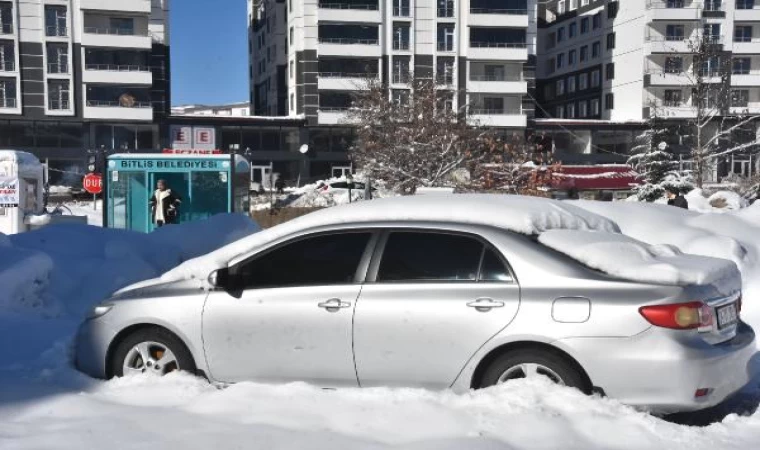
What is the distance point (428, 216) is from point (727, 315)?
6.35 feet

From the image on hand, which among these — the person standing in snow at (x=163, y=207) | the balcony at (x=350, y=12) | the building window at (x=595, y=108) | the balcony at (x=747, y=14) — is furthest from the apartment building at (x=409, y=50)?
the person standing in snow at (x=163, y=207)

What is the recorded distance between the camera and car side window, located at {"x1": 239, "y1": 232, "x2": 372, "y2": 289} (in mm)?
4730

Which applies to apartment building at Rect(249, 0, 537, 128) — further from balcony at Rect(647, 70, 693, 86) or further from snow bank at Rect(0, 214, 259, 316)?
snow bank at Rect(0, 214, 259, 316)

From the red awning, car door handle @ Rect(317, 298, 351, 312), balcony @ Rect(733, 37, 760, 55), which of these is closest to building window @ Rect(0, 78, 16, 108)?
the red awning

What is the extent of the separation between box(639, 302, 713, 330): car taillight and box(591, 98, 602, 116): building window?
66.9m

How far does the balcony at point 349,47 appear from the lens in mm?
56406

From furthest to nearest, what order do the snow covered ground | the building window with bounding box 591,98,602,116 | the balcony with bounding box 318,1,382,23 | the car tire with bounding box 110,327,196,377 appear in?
the building window with bounding box 591,98,602,116 → the balcony with bounding box 318,1,382,23 → the car tire with bounding box 110,327,196,377 → the snow covered ground

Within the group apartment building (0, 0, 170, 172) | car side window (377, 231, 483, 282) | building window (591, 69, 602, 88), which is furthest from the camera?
building window (591, 69, 602, 88)

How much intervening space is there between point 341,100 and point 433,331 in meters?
53.8

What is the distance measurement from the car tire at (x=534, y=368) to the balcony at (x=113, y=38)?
5366 cm

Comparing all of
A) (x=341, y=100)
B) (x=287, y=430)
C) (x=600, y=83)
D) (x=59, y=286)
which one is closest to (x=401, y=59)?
(x=341, y=100)

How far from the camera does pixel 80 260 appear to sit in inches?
346

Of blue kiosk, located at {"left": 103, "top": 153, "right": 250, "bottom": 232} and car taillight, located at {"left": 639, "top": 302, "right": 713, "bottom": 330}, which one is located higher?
blue kiosk, located at {"left": 103, "top": 153, "right": 250, "bottom": 232}

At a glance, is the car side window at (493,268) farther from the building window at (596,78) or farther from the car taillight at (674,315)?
the building window at (596,78)
